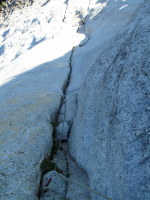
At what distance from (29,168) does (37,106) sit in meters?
5.32

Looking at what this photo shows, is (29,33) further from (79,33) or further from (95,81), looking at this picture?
(95,81)

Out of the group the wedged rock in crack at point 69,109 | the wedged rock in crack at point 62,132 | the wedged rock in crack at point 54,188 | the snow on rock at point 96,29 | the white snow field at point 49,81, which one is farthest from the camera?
the snow on rock at point 96,29

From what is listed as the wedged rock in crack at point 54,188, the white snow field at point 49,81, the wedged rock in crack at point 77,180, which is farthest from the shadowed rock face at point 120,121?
the wedged rock in crack at point 54,188

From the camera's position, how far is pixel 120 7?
102ft

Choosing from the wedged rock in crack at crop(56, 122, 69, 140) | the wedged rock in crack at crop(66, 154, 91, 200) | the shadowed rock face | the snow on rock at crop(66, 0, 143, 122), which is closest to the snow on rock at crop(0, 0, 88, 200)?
the wedged rock in crack at crop(56, 122, 69, 140)

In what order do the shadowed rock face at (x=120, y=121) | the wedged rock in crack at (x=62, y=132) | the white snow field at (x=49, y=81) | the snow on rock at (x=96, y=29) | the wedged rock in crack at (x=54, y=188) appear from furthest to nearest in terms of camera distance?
the snow on rock at (x=96, y=29) → the wedged rock in crack at (x=62, y=132) → the white snow field at (x=49, y=81) → the wedged rock in crack at (x=54, y=188) → the shadowed rock face at (x=120, y=121)

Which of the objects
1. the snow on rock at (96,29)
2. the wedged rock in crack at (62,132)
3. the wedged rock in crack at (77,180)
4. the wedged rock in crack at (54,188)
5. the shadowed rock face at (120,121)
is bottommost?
the snow on rock at (96,29)

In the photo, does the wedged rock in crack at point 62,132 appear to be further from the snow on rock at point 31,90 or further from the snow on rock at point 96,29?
the snow on rock at point 96,29

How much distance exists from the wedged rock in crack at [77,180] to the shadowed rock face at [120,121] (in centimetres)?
43

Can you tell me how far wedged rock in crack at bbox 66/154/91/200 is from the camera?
399 inches

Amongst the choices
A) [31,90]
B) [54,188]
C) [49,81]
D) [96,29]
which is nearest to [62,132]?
[54,188]

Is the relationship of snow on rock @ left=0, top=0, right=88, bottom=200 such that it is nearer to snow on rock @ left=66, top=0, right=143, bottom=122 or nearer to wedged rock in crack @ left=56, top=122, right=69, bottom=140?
wedged rock in crack @ left=56, top=122, right=69, bottom=140

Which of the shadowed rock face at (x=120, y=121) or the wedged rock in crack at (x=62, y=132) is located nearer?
the shadowed rock face at (x=120, y=121)

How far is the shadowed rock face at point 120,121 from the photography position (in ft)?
25.2
